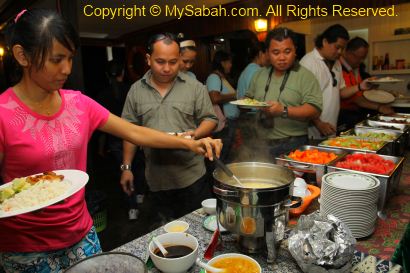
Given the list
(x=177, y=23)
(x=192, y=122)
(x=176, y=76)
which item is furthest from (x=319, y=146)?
(x=177, y=23)

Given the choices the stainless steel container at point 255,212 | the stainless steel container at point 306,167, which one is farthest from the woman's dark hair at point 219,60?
the stainless steel container at point 255,212

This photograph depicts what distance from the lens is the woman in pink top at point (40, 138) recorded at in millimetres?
1352

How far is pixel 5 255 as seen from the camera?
1.37m

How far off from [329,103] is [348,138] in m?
0.97

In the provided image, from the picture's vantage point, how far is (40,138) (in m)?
1.41

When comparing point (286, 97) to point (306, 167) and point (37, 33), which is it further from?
point (37, 33)

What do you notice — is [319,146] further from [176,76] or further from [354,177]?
[176,76]

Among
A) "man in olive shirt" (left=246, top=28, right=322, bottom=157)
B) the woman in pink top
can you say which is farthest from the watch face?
the woman in pink top

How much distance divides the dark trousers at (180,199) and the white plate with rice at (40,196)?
1312 mm

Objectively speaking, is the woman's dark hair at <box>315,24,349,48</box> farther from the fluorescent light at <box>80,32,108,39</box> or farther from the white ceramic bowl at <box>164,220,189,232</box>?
the fluorescent light at <box>80,32,108,39</box>

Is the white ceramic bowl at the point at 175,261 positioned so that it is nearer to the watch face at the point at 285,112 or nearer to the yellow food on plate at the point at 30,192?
the yellow food on plate at the point at 30,192

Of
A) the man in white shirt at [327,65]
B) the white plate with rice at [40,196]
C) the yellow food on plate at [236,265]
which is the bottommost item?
the yellow food on plate at [236,265]

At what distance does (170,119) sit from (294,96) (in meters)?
1.17

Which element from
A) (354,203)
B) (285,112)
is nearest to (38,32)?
(354,203)
